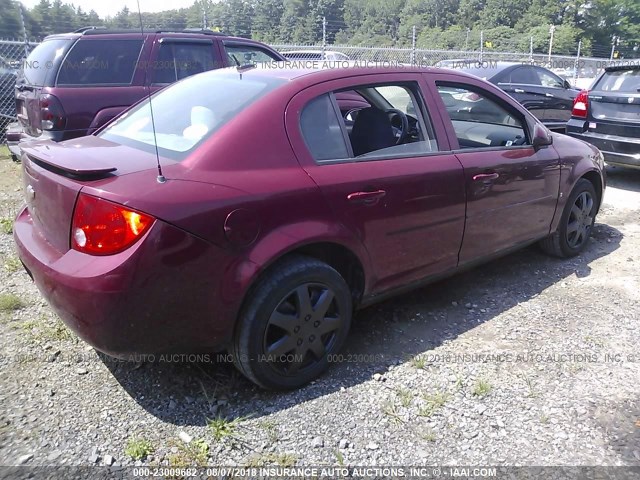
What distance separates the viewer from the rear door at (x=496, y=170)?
3.48 m

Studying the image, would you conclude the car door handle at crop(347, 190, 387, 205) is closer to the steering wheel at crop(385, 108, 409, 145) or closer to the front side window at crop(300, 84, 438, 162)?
the front side window at crop(300, 84, 438, 162)

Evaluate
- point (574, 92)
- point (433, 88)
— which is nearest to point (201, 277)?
point (433, 88)

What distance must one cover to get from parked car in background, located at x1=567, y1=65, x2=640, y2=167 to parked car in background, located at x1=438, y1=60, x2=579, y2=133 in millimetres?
2220

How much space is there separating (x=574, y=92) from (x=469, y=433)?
9783mm


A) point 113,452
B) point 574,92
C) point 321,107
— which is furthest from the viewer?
point 574,92

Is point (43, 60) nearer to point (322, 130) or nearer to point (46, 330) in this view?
point (46, 330)

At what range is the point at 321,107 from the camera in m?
2.86

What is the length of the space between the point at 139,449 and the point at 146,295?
676 mm

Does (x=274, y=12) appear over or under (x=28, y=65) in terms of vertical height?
over

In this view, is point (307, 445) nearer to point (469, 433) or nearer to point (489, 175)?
point (469, 433)

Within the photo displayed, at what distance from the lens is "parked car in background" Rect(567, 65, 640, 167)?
6.69 metres

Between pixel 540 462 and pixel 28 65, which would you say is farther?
pixel 28 65

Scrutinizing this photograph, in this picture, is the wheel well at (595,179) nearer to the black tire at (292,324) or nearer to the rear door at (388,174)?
the rear door at (388,174)

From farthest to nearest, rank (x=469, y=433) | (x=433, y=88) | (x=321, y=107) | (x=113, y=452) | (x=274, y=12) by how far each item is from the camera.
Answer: (x=274, y=12) < (x=433, y=88) < (x=321, y=107) < (x=469, y=433) < (x=113, y=452)
